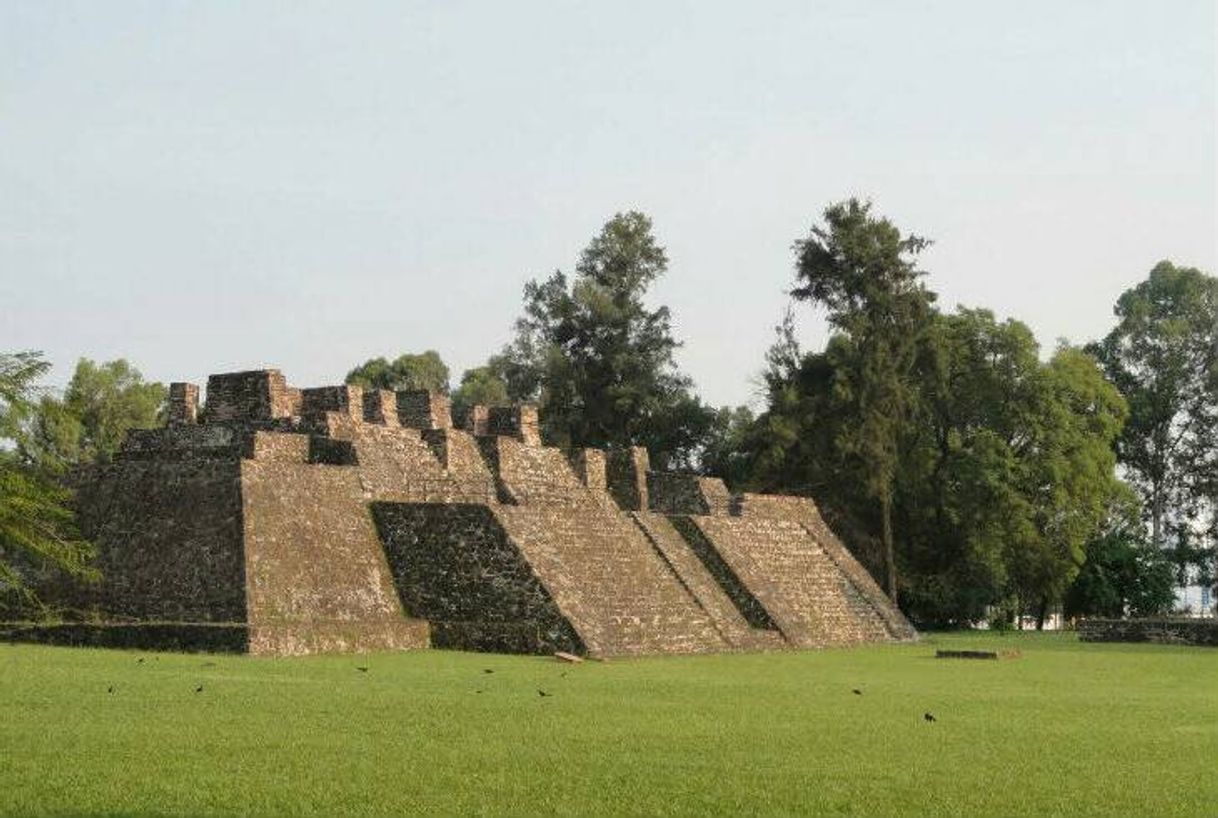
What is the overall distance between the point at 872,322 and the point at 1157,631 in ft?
35.6

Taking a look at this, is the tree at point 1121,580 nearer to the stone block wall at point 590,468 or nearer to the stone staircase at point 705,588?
the stone block wall at point 590,468

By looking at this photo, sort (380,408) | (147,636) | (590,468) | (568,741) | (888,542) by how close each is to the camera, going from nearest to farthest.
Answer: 1. (568,741)
2. (147,636)
3. (380,408)
4. (590,468)
5. (888,542)

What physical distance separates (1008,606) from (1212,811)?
122 ft

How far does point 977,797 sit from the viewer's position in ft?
29.6

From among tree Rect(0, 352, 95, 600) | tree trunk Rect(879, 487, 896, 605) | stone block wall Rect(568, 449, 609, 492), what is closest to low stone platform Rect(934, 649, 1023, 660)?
stone block wall Rect(568, 449, 609, 492)

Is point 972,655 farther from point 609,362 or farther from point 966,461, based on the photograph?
point 609,362

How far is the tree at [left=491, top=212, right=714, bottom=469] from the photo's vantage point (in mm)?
52781

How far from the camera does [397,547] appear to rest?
23.5 metres

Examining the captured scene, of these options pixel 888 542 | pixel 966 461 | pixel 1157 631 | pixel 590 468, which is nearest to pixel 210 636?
pixel 590 468

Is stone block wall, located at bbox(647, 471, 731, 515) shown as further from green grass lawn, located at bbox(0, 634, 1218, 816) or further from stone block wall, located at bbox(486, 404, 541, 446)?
green grass lawn, located at bbox(0, 634, 1218, 816)

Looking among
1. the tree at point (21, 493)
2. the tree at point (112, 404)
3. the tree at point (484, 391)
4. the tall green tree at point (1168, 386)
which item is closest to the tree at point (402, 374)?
the tree at point (484, 391)

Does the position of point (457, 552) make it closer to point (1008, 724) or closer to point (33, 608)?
point (33, 608)

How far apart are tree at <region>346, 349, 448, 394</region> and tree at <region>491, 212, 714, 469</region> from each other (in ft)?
25.9

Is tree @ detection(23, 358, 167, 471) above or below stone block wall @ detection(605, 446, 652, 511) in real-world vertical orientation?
above
